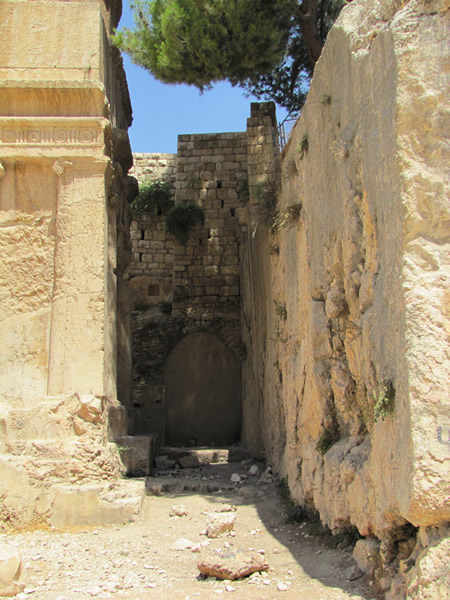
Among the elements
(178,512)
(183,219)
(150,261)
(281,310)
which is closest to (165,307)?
(150,261)

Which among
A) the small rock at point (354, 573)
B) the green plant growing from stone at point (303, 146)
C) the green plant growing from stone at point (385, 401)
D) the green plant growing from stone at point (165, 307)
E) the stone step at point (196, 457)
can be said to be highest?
the green plant growing from stone at point (303, 146)

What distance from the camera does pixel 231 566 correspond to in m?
4.29

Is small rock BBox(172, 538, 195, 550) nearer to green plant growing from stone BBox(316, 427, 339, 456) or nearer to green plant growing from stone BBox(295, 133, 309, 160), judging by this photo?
green plant growing from stone BBox(316, 427, 339, 456)

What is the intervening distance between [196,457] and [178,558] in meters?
5.03

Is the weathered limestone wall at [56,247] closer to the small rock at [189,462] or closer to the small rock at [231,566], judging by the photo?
the small rock at [231,566]

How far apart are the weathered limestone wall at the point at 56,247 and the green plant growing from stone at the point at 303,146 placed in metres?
2.23

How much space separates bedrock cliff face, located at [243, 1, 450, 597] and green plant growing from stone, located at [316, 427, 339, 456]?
10 millimetres

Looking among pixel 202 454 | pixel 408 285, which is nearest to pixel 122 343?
pixel 202 454

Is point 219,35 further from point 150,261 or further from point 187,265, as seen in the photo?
point 150,261

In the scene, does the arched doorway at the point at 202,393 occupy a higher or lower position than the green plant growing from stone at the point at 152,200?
lower

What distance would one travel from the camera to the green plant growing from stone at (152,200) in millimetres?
16484

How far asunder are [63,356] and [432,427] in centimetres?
442

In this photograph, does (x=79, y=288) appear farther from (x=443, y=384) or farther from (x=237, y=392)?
(x=237, y=392)

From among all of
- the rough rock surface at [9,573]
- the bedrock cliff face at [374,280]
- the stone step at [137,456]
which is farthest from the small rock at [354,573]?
the stone step at [137,456]
